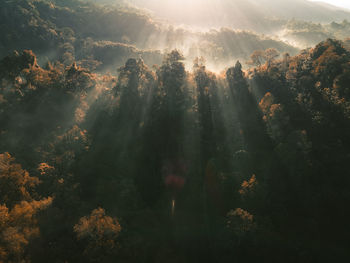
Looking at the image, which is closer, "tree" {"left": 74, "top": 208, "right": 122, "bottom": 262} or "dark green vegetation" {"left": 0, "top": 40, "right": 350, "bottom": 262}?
"tree" {"left": 74, "top": 208, "right": 122, "bottom": 262}

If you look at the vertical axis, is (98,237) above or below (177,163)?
above

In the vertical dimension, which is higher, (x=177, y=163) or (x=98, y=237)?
(x=98, y=237)

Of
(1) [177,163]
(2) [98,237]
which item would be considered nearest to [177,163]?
(1) [177,163]

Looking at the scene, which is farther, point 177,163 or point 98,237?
point 177,163

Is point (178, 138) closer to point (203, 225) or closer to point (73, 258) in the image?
point (203, 225)

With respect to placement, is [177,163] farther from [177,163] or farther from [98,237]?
[98,237]
